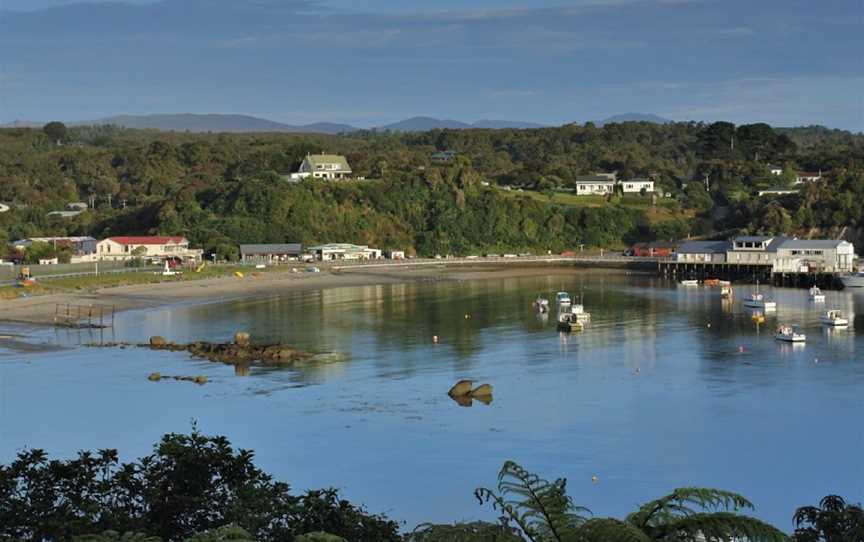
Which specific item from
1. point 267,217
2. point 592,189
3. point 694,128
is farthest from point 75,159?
point 694,128

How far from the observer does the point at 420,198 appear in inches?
4316

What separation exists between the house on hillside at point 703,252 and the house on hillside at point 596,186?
3092cm

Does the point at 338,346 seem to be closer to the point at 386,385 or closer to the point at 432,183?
the point at 386,385

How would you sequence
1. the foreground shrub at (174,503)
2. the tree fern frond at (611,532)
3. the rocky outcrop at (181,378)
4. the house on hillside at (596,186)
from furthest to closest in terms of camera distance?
the house on hillside at (596,186) < the rocky outcrop at (181,378) < the foreground shrub at (174,503) < the tree fern frond at (611,532)

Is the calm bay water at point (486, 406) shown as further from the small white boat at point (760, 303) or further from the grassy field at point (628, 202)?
the grassy field at point (628, 202)

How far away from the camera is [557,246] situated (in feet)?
349

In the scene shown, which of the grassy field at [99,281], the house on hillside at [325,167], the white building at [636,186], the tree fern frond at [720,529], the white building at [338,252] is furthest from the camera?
the white building at [636,186]

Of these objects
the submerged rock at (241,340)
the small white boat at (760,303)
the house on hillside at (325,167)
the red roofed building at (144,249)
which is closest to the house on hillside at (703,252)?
the small white boat at (760,303)

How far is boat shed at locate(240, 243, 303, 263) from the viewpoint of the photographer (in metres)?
92.7

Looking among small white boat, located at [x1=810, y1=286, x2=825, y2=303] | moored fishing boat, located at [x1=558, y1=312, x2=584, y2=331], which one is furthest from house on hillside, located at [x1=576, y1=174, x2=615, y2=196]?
moored fishing boat, located at [x1=558, y1=312, x2=584, y2=331]

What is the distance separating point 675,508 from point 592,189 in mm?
110479

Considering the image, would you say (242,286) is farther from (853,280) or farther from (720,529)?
(720,529)

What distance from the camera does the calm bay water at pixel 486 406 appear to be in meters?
25.0

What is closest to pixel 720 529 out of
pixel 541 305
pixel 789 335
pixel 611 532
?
pixel 611 532
